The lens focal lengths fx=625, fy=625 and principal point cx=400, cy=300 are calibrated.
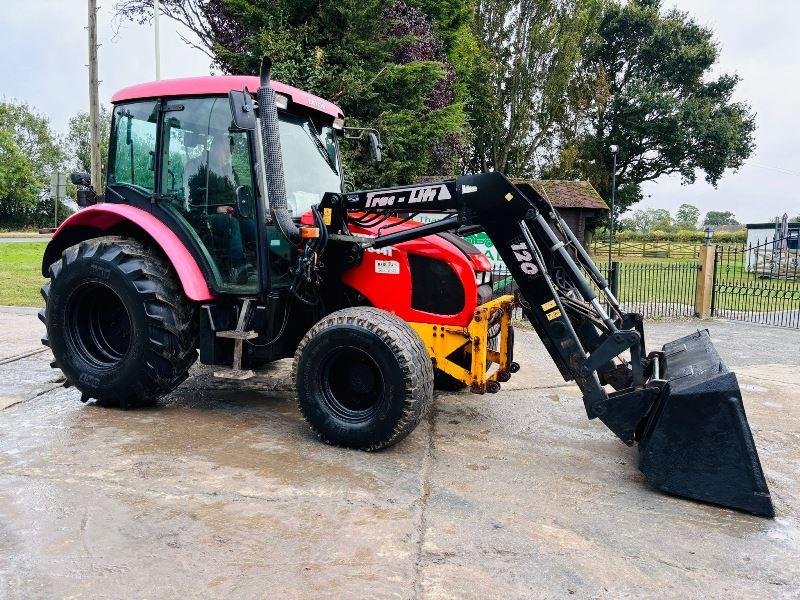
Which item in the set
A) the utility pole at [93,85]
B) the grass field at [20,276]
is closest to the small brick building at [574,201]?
the utility pole at [93,85]

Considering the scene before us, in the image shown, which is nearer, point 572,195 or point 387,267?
point 387,267

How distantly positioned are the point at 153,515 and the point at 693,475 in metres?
3.11

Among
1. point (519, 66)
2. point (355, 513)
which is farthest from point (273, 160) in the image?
point (519, 66)

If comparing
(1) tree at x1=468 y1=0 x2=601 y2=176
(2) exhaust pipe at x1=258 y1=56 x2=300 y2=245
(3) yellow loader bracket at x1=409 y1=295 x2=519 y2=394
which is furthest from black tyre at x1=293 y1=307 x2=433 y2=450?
(1) tree at x1=468 y1=0 x2=601 y2=176

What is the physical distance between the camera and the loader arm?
3.65 metres

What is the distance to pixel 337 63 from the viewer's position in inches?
596

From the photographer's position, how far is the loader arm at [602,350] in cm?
365

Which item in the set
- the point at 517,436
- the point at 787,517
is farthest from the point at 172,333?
the point at 787,517

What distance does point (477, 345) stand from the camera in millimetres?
4562

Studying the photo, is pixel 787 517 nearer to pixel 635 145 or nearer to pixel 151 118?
pixel 151 118

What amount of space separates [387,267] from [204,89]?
2.04 m

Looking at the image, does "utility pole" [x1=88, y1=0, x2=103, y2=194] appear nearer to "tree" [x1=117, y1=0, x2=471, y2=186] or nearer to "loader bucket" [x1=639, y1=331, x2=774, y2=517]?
"tree" [x1=117, y1=0, x2=471, y2=186]

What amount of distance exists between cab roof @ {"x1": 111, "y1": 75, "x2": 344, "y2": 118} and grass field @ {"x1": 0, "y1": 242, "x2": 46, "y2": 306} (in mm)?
7631

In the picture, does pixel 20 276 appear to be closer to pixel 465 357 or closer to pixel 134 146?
pixel 134 146
